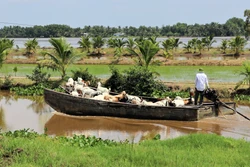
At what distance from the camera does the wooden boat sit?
36.6 ft

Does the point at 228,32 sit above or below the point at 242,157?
above

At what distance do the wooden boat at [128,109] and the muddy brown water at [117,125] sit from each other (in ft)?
0.56

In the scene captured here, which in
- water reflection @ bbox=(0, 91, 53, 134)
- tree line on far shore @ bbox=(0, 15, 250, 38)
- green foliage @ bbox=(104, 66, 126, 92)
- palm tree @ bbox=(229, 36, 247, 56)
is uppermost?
tree line on far shore @ bbox=(0, 15, 250, 38)

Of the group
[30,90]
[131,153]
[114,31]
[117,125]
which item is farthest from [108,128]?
[114,31]

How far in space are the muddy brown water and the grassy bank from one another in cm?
199

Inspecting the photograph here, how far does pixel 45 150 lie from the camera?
634 cm

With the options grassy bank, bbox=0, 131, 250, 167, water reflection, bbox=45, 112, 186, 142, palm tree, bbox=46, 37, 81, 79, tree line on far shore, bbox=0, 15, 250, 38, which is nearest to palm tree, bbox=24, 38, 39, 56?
palm tree, bbox=46, 37, 81, 79

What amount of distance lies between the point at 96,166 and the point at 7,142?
2135 mm

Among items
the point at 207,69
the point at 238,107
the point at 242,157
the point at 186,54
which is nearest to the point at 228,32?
the point at 186,54

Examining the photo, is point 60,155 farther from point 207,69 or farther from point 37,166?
point 207,69

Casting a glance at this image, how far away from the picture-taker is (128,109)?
11703mm

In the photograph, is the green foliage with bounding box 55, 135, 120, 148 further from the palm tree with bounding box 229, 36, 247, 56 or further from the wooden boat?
the palm tree with bounding box 229, 36, 247, 56

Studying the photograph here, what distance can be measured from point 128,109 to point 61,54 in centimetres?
735

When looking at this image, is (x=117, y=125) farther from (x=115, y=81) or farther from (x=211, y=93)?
(x=115, y=81)
